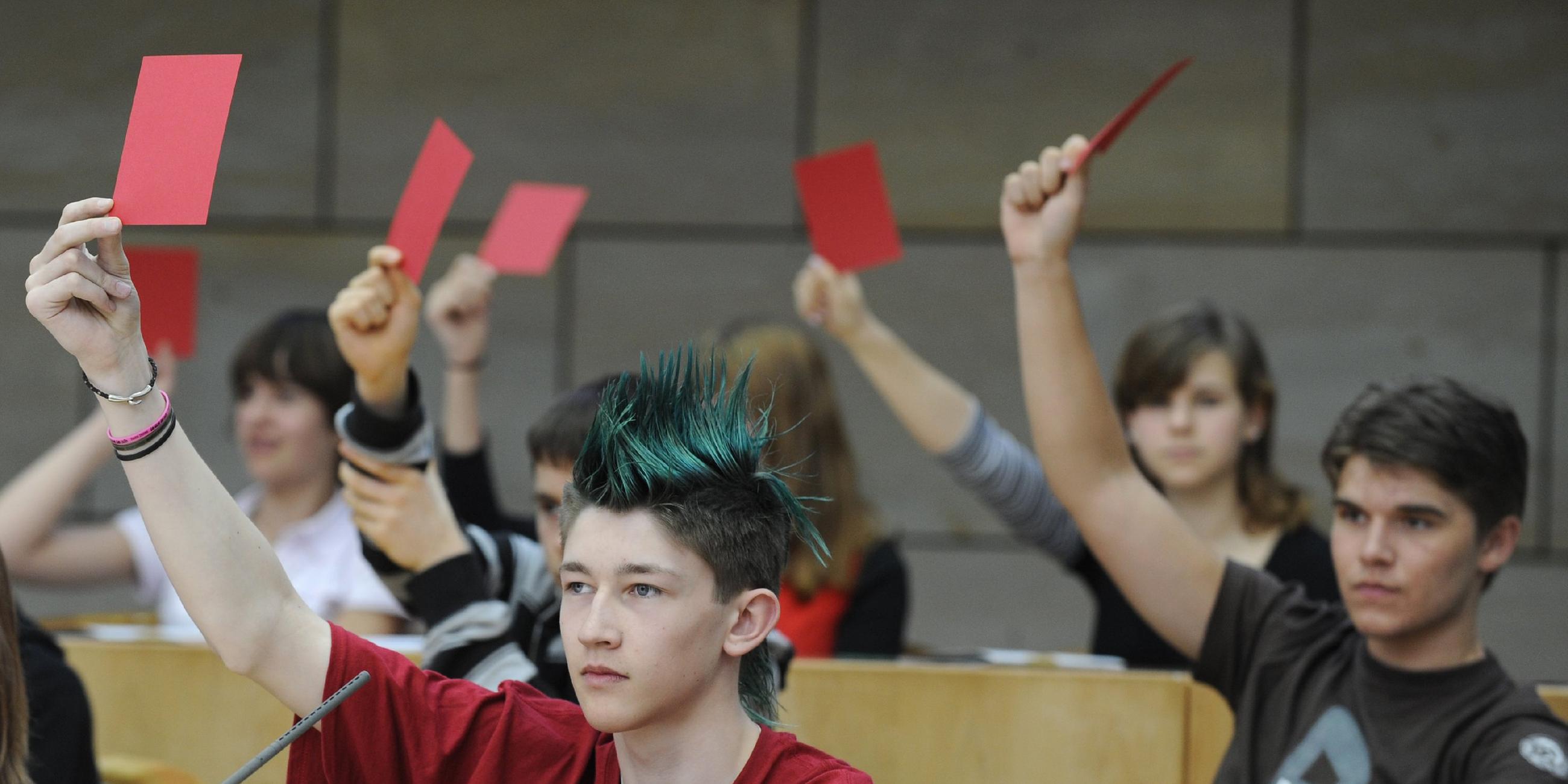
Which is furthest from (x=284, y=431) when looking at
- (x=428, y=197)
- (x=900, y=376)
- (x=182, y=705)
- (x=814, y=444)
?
(x=428, y=197)

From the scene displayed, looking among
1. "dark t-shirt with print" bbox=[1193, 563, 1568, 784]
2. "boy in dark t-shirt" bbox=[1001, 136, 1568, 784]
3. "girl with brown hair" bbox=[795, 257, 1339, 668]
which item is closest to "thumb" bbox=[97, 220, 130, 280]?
"boy in dark t-shirt" bbox=[1001, 136, 1568, 784]

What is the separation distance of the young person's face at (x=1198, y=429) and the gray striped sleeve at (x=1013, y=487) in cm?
24

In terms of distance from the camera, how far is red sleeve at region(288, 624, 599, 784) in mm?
1841

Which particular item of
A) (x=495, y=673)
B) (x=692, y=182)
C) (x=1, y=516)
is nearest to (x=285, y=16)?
(x=692, y=182)

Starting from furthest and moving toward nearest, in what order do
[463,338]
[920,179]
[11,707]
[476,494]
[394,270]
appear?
[920,179], [463,338], [476,494], [394,270], [11,707]

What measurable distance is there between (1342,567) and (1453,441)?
25 centimetres

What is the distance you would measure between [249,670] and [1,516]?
7.79 ft

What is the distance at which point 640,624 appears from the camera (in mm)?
1762

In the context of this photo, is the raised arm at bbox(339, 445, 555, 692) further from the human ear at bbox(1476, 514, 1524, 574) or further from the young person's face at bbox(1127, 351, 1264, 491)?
the young person's face at bbox(1127, 351, 1264, 491)

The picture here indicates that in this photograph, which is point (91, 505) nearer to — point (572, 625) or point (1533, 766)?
point (572, 625)

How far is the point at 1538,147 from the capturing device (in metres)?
5.24

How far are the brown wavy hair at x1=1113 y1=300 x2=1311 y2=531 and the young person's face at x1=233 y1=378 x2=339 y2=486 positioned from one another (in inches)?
73.7

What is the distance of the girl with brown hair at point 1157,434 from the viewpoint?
11.6 feet

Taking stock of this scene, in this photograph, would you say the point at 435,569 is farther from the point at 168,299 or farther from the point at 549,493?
the point at 168,299
